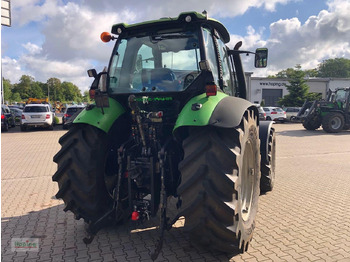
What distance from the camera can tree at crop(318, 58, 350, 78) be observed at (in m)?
78.9

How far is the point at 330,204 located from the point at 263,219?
155cm

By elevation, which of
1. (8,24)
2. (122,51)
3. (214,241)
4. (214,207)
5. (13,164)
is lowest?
(13,164)

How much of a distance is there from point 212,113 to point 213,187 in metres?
0.75

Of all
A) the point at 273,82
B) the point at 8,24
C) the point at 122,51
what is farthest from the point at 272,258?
the point at 273,82

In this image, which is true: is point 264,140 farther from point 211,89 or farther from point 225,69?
point 211,89

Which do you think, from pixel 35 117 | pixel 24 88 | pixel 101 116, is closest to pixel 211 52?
pixel 101 116

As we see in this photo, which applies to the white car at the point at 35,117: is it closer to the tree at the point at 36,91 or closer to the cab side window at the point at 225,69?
the cab side window at the point at 225,69

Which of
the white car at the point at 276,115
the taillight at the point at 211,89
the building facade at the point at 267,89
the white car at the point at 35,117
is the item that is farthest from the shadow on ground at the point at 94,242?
the building facade at the point at 267,89

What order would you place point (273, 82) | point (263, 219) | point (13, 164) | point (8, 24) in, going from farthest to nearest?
point (273, 82) → point (8, 24) → point (13, 164) → point (263, 219)

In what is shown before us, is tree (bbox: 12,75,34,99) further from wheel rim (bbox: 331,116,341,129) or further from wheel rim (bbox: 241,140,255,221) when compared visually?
wheel rim (bbox: 241,140,255,221)

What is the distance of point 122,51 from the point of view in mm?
4172

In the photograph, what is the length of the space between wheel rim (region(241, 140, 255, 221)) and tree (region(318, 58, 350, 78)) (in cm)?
8735

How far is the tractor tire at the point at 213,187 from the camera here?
284 cm

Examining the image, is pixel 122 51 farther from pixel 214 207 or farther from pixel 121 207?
pixel 214 207
